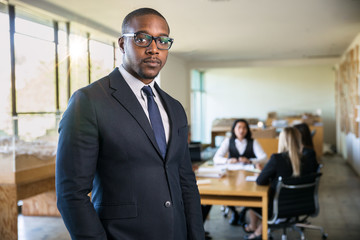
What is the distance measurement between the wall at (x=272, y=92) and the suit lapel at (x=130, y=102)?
44.9 feet

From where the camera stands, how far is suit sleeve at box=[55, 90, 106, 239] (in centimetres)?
123

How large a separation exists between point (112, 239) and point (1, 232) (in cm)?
186

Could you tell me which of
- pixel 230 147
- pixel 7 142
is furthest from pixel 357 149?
pixel 7 142

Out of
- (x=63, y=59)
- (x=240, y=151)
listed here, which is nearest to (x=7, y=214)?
(x=63, y=59)

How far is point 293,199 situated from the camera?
12.2 ft

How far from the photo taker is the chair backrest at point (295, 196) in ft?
11.8

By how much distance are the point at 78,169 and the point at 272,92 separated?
1530 centimetres

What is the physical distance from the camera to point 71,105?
128 centimetres

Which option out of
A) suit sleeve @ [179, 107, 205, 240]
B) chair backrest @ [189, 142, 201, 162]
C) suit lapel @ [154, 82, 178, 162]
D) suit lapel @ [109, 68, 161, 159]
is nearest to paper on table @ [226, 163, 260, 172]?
chair backrest @ [189, 142, 201, 162]

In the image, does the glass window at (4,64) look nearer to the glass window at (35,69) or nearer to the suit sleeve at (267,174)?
the glass window at (35,69)

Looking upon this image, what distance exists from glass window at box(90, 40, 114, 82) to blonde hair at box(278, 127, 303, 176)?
226 centimetres

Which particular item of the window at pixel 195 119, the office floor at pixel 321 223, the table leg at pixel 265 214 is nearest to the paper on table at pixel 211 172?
the table leg at pixel 265 214

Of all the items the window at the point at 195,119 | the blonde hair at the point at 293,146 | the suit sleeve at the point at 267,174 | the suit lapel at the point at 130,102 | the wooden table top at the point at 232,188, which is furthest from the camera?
the window at the point at 195,119

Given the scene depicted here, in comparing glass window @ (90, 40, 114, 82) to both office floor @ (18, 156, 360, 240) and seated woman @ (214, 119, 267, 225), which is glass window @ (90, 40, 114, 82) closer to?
office floor @ (18, 156, 360, 240)
